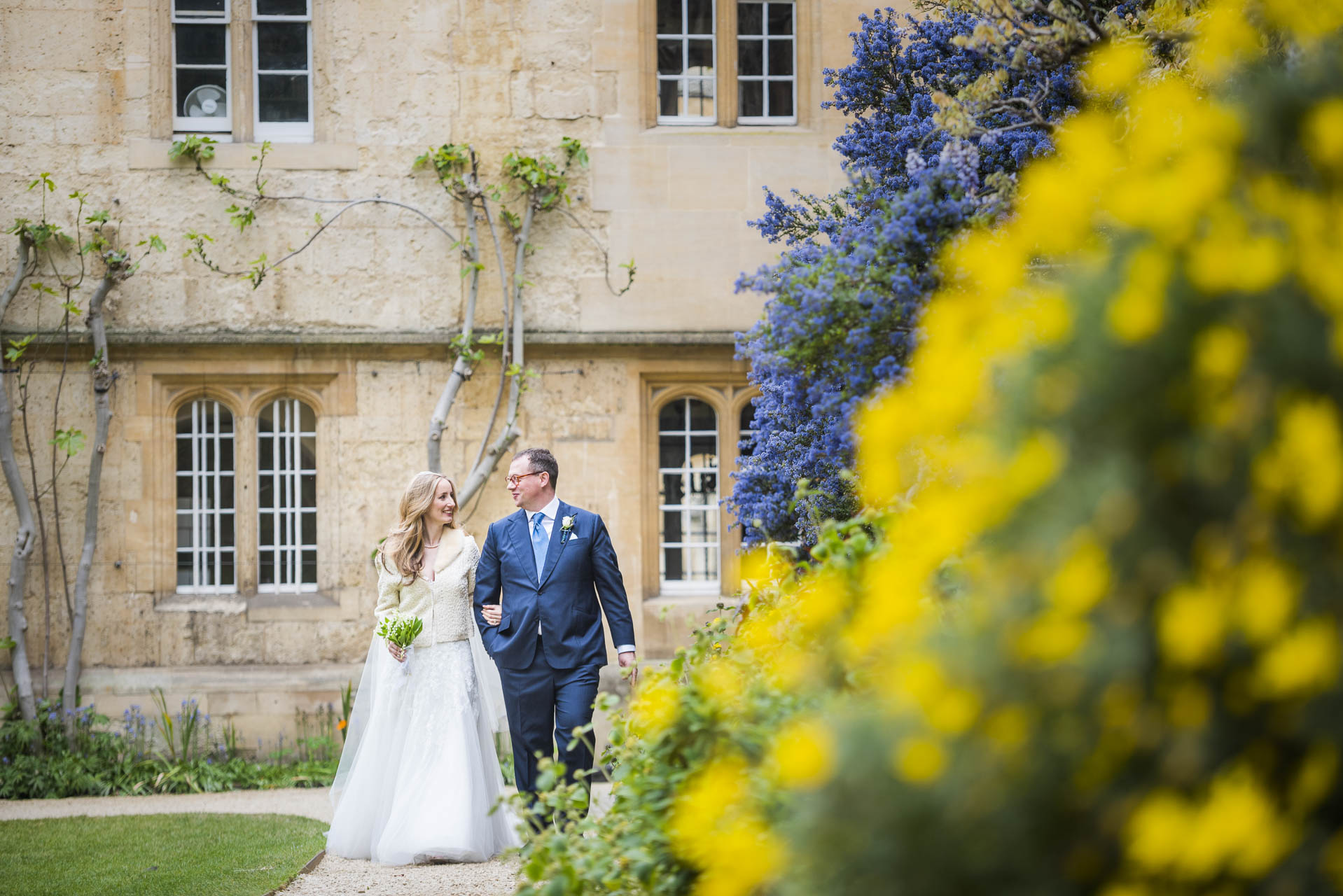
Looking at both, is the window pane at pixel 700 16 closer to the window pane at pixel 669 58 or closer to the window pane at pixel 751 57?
the window pane at pixel 669 58

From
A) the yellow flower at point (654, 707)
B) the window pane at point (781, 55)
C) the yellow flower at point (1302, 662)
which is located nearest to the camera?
the yellow flower at point (1302, 662)

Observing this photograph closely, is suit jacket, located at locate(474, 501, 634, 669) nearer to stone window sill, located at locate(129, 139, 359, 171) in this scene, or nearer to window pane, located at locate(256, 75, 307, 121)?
stone window sill, located at locate(129, 139, 359, 171)

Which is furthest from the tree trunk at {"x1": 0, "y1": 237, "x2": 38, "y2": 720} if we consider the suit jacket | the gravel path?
the suit jacket

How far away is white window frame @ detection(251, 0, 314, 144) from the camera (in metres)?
8.63

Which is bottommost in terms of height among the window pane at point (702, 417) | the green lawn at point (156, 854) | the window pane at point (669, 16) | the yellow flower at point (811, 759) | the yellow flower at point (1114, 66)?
the green lawn at point (156, 854)

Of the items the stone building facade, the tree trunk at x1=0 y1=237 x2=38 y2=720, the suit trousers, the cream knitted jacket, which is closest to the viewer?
the suit trousers

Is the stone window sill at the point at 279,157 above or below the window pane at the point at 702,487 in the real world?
above

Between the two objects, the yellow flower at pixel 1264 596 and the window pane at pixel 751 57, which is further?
the window pane at pixel 751 57

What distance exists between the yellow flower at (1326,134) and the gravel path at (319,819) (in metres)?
2.23

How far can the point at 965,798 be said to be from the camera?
3.79 ft

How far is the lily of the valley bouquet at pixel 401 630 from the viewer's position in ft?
18.3

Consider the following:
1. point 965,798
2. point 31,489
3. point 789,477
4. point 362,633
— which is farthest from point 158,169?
point 965,798

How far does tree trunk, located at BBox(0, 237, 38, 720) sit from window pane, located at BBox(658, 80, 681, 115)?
4651 millimetres

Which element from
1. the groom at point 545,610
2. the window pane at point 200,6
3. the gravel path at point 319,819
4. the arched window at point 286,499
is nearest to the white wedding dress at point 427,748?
the gravel path at point 319,819
